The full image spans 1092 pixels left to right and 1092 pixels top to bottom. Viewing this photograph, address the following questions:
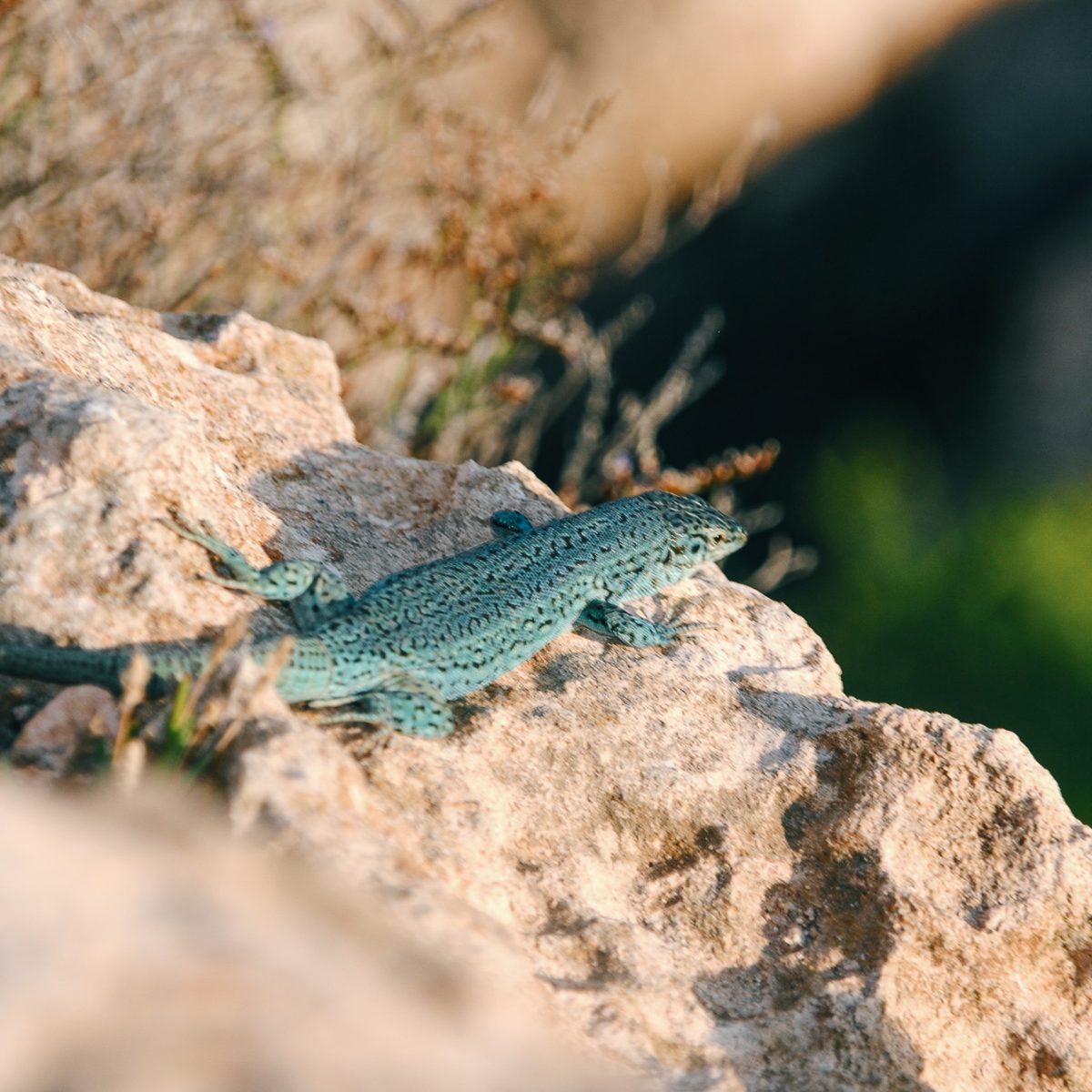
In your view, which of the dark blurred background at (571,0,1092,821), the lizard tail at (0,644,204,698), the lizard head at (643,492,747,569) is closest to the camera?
the lizard tail at (0,644,204,698)

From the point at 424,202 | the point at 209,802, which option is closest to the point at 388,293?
the point at 424,202

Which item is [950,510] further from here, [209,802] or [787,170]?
[209,802]

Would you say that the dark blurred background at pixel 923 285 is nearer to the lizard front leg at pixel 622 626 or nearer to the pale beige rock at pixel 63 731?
the lizard front leg at pixel 622 626

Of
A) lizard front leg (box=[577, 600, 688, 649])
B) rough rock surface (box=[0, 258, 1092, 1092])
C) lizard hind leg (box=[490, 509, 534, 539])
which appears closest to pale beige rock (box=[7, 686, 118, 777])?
rough rock surface (box=[0, 258, 1092, 1092])

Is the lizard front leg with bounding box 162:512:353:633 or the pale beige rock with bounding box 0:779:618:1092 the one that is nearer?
the pale beige rock with bounding box 0:779:618:1092

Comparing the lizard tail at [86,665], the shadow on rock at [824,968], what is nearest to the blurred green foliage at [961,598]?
the shadow on rock at [824,968]

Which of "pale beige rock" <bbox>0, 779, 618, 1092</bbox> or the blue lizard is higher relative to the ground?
"pale beige rock" <bbox>0, 779, 618, 1092</bbox>

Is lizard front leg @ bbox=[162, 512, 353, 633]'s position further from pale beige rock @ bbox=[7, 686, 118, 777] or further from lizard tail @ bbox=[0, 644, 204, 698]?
pale beige rock @ bbox=[7, 686, 118, 777]
